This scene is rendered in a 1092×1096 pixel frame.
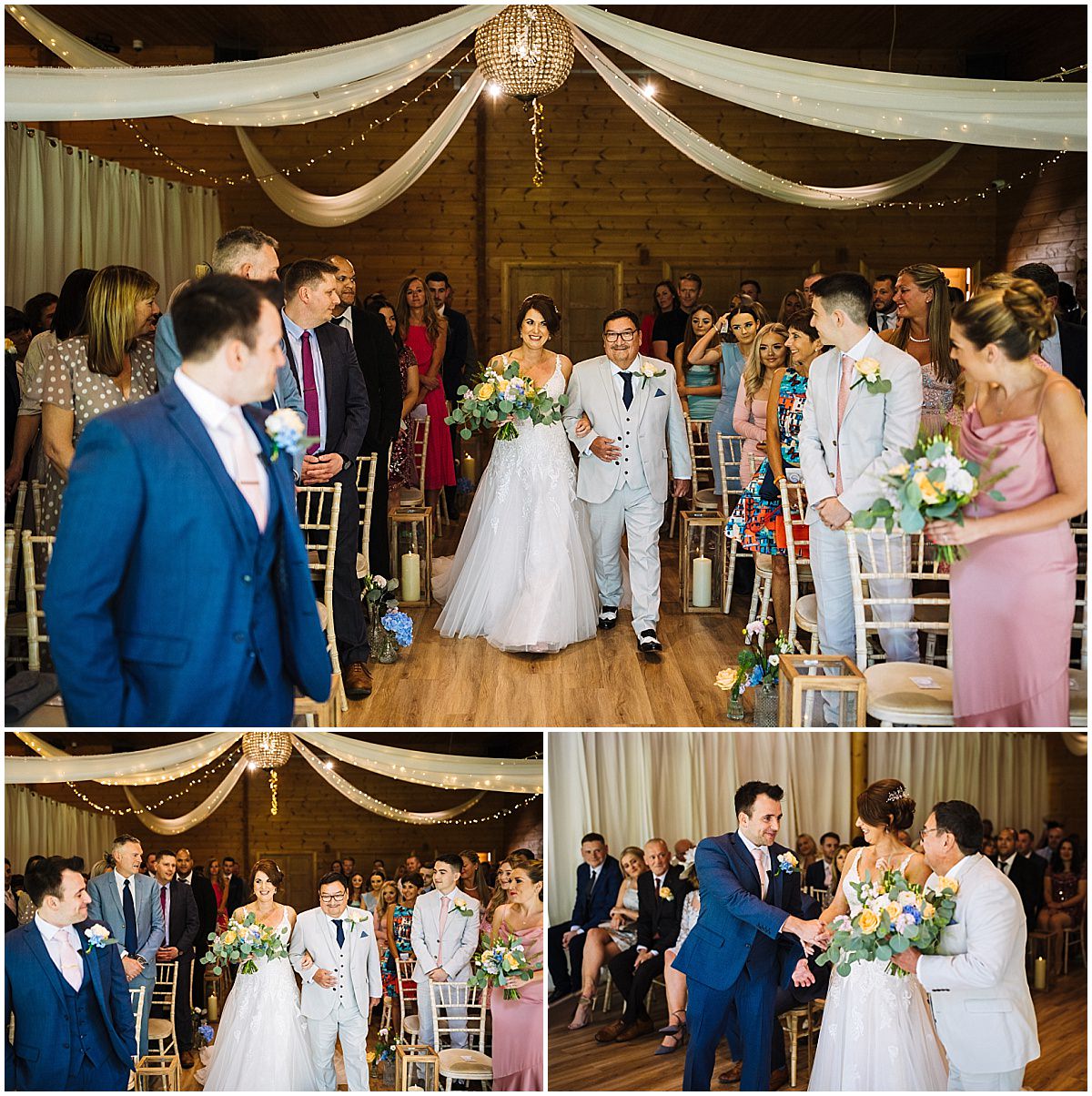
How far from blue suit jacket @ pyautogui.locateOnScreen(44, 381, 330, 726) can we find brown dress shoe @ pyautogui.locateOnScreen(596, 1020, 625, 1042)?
1205 mm

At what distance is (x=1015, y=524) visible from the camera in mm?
3148

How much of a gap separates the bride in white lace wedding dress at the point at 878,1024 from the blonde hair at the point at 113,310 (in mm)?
2403

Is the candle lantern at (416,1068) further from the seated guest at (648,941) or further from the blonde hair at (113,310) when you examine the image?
the blonde hair at (113,310)

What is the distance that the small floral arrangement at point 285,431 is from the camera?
8.95 ft

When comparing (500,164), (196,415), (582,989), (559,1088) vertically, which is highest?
(500,164)

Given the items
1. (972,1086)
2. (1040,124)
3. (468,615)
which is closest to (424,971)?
(972,1086)

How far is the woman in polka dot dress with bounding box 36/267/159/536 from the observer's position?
3.27 m

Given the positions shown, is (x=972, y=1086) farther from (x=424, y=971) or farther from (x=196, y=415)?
(x=196, y=415)

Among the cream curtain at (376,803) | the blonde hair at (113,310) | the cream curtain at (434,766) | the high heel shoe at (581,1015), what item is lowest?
the high heel shoe at (581,1015)

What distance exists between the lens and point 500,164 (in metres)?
11.3

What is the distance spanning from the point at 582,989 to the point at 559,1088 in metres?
0.27

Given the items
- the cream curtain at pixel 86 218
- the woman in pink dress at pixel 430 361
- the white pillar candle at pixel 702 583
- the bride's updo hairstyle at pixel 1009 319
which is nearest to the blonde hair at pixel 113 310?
the bride's updo hairstyle at pixel 1009 319

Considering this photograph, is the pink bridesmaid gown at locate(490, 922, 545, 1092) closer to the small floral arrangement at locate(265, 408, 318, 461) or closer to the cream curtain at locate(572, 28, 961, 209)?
the small floral arrangement at locate(265, 408, 318, 461)

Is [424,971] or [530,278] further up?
[530,278]
